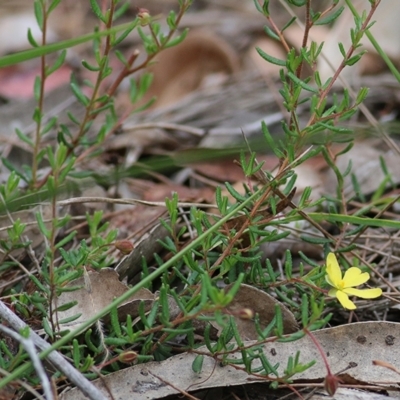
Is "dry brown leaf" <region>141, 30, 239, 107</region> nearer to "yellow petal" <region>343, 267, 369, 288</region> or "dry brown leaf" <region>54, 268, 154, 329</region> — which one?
"dry brown leaf" <region>54, 268, 154, 329</region>

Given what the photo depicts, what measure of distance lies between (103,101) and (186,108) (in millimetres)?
969

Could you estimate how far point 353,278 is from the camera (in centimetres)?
114

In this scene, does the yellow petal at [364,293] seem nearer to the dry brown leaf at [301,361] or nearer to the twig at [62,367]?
the dry brown leaf at [301,361]

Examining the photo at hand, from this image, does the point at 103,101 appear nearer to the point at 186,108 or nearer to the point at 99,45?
the point at 99,45

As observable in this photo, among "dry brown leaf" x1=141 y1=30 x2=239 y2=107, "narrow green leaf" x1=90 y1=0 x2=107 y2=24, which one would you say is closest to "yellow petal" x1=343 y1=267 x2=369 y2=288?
"narrow green leaf" x1=90 y1=0 x2=107 y2=24

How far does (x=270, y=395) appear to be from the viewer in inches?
46.6

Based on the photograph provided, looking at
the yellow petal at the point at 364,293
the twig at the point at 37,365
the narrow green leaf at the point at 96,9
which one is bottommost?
the yellow petal at the point at 364,293

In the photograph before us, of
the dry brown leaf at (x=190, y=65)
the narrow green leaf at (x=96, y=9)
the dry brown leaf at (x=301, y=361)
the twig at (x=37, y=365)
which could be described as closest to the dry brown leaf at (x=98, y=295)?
the dry brown leaf at (x=301, y=361)

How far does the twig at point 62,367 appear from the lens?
96 centimetres

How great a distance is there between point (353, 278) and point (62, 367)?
0.52 m

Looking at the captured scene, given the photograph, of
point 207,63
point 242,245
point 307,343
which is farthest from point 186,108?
point 307,343

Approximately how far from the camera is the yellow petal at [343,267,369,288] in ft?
3.71

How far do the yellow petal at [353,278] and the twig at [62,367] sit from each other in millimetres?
461

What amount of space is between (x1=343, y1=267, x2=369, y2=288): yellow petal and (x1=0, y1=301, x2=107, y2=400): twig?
0.46 metres
